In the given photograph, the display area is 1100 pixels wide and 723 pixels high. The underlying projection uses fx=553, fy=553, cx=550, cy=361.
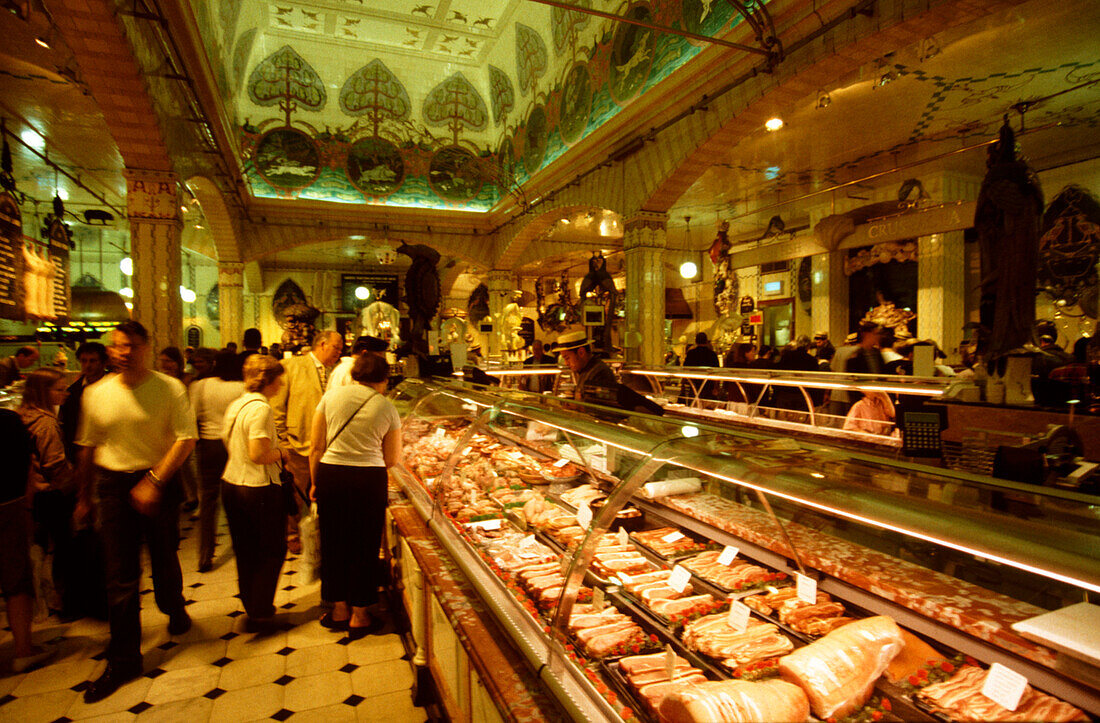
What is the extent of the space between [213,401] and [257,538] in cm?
180

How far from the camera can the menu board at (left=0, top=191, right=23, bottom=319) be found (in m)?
6.91

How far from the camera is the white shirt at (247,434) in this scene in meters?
3.52

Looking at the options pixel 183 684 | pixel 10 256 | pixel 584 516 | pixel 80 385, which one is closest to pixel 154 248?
pixel 80 385

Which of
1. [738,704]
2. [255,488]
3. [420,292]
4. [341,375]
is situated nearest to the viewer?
[738,704]

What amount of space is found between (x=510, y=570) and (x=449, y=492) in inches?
41.3

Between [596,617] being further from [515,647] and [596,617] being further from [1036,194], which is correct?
[1036,194]

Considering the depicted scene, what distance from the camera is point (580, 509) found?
3.00 m

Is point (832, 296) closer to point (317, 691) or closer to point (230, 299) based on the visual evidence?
point (317, 691)

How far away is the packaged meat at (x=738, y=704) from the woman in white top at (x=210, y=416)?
457 centimetres

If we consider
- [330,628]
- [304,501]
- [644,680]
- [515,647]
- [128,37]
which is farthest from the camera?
[304,501]

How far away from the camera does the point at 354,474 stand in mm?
3459

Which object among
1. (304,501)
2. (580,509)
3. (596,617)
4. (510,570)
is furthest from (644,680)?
(304,501)

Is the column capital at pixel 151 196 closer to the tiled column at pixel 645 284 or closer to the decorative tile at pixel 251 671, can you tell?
the decorative tile at pixel 251 671

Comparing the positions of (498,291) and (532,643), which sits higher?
(498,291)
